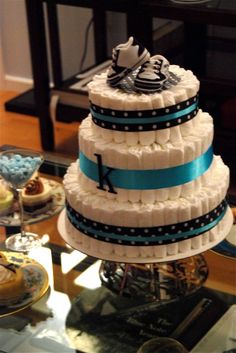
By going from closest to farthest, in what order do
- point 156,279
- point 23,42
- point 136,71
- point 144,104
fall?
point 144,104, point 136,71, point 156,279, point 23,42

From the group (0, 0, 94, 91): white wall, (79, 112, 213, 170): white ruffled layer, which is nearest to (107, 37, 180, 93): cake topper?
(79, 112, 213, 170): white ruffled layer

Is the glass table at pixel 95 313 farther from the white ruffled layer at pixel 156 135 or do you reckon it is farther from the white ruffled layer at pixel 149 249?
the white ruffled layer at pixel 156 135

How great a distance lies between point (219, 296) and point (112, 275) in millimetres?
264

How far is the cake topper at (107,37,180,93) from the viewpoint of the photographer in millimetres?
1609

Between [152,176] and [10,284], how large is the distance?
0.47 metres

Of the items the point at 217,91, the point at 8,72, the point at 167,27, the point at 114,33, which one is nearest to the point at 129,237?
the point at 217,91

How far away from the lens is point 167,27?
3271mm

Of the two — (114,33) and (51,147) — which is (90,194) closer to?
(51,147)

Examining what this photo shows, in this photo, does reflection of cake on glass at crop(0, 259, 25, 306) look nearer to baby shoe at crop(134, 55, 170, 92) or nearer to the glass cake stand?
the glass cake stand

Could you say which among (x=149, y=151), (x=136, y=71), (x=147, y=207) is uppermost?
(x=136, y=71)

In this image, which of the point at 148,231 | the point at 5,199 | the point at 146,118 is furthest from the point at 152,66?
the point at 5,199

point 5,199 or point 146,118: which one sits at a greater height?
point 146,118

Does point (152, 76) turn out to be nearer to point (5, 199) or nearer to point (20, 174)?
point (20, 174)

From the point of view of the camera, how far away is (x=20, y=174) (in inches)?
75.1
